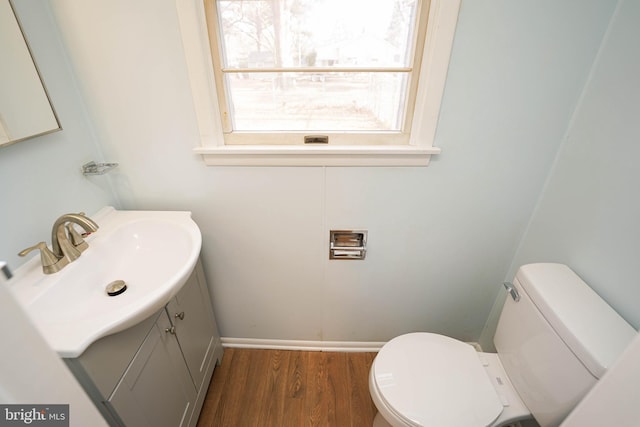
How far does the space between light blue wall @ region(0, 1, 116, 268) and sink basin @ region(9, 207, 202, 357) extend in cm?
9

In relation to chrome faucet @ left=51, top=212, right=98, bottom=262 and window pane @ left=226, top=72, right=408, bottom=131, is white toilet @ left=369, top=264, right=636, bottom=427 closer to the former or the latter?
window pane @ left=226, top=72, right=408, bottom=131

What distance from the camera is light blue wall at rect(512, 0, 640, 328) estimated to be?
82cm

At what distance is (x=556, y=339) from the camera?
33.3 inches

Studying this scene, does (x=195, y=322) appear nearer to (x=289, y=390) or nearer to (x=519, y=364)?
(x=289, y=390)

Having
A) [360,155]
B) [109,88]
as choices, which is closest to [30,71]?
[109,88]

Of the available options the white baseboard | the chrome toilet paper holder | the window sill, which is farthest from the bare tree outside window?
the white baseboard

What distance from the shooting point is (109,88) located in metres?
1.03

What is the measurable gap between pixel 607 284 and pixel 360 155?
0.89m

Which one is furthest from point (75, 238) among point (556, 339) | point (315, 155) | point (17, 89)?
point (556, 339)

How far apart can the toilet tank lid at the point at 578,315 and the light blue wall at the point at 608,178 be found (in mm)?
60

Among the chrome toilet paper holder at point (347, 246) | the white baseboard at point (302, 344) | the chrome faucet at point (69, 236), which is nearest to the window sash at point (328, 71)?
the chrome toilet paper holder at point (347, 246)

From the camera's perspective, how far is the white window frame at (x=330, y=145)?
917 mm

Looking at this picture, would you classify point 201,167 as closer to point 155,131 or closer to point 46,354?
point 155,131

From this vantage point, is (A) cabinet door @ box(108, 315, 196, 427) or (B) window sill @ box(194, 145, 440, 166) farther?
(B) window sill @ box(194, 145, 440, 166)
